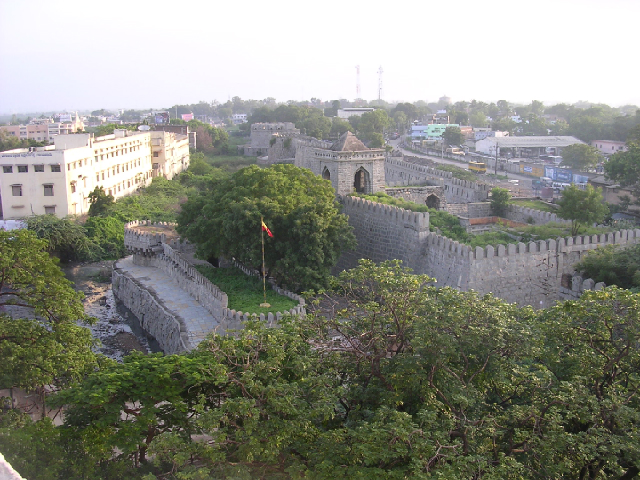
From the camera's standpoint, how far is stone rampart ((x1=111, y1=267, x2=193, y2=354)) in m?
22.2

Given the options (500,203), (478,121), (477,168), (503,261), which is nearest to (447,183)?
(500,203)

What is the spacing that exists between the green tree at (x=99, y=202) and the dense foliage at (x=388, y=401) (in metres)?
31.5

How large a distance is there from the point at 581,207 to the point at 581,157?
37875 millimetres

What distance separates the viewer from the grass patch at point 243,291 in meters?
20.9

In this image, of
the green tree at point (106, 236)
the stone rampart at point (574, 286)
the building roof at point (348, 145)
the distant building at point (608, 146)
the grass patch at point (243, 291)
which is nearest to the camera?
the stone rampart at point (574, 286)

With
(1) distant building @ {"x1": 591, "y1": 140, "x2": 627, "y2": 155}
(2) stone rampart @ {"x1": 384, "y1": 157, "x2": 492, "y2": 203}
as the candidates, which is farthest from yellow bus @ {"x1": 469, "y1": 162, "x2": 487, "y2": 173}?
(2) stone rampart @ {"x1": 384, "y1": 157, "x2": 492, "y2": 203}

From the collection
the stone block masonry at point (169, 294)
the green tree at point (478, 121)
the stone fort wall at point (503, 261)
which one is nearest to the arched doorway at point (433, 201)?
the stone fort wall at point (503, 261)

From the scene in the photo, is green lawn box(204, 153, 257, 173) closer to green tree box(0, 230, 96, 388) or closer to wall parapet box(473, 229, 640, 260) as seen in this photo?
wall parapet box(473, 229, 640, 260)

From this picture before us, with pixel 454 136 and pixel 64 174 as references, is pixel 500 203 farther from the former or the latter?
pixel 454 136

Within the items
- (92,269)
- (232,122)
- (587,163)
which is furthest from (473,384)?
(232,122)

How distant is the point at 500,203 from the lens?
93.4 ft

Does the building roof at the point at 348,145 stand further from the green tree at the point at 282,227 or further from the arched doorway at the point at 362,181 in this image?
the green tree at the point at 282,227

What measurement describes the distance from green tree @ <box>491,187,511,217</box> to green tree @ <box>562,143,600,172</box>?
3327 cm

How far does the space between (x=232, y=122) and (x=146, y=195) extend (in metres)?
122
